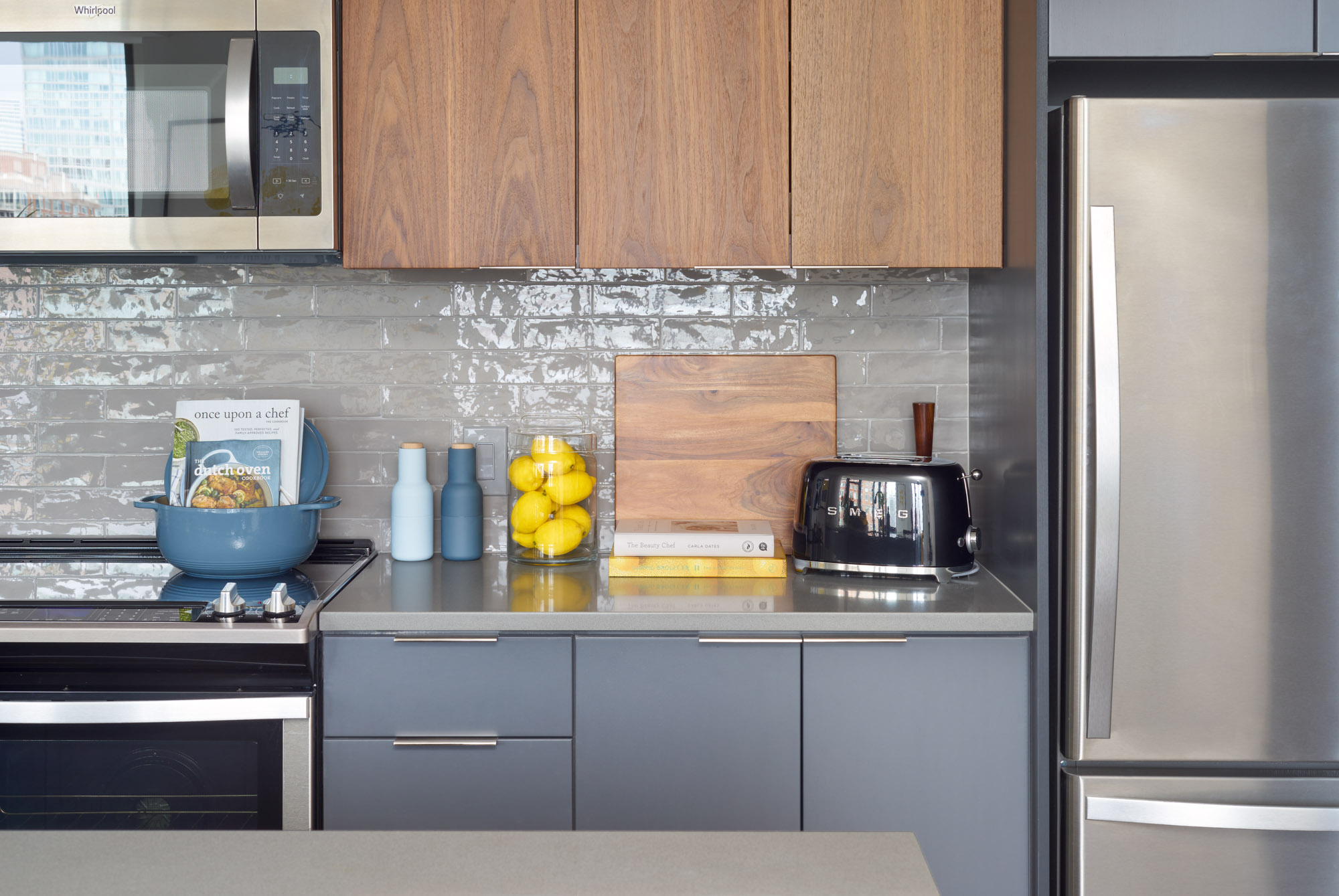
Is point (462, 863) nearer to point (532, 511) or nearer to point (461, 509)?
point (532, 511)

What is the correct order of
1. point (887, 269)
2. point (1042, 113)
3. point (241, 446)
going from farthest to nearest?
point (887, 269) → point (241, 446) → point (1042, 113)

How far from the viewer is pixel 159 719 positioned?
158 cm

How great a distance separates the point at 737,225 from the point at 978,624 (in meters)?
0.87

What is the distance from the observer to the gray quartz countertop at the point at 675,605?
5.47 feet

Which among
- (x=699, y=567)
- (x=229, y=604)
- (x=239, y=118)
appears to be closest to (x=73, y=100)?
(x=239, y=118)

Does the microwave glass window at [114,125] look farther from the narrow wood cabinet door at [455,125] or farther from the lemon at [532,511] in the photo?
the lemon at [532,511]

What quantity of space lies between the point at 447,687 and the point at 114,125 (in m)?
1.22

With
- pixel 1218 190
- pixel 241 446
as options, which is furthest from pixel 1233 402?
pixel 241 446

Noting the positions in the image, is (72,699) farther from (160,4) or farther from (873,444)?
(873,444)

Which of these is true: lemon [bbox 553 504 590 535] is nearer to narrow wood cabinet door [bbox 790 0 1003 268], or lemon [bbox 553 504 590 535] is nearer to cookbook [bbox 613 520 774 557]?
cookbook [bbox 613 520 774 557]

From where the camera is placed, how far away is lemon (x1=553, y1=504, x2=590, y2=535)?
81.0 inches

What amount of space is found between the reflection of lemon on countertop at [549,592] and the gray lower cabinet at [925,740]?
43cm

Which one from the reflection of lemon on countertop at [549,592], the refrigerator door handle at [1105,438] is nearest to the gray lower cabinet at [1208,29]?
the refrigerator door handle at [1105,438]

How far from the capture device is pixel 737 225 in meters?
1.92
